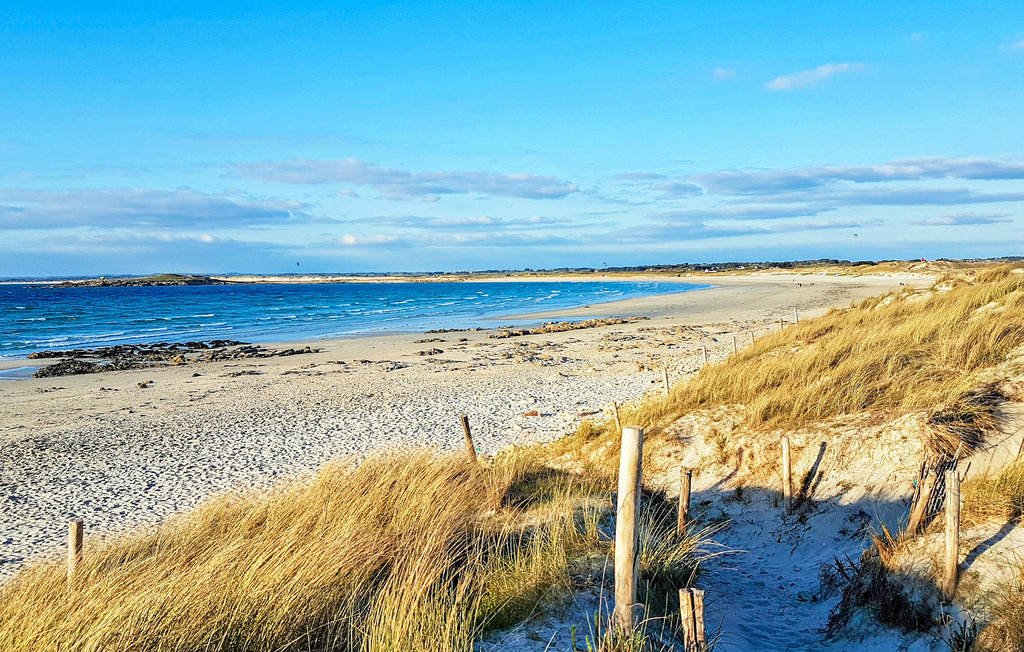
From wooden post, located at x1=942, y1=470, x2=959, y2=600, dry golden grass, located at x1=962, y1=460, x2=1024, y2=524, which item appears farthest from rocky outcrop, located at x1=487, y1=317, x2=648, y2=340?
wooden post, located at x1=942, y1=470, x2=959, y2=600

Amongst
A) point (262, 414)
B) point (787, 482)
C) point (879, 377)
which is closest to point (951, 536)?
point (787, 482)

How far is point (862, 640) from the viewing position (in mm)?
5520

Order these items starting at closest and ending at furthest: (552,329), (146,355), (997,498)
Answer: (997,498)
(146,355)
(552,329)

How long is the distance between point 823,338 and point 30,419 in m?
18.2

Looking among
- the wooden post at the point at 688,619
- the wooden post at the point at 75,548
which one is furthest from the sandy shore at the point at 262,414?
the wooden post at the point at 688,619

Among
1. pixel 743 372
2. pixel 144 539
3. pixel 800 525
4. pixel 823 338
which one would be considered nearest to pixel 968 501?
pixel 800 525

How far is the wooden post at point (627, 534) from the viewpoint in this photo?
14.5 ft

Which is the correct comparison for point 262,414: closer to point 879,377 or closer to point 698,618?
point 879,377

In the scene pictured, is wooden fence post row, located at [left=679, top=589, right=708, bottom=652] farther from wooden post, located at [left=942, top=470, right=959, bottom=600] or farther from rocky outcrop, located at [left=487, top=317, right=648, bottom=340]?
rocky outcrop, located at [left=487, top=317, right=648, bottom=340]

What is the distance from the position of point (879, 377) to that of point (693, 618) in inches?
284

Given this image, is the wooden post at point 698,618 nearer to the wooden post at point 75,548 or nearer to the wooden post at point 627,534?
the wooden post at point 627,534

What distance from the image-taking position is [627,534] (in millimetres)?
4574

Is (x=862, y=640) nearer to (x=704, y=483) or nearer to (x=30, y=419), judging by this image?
(x=704, y=483)

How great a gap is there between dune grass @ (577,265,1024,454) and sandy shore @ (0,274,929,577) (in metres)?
3.65
